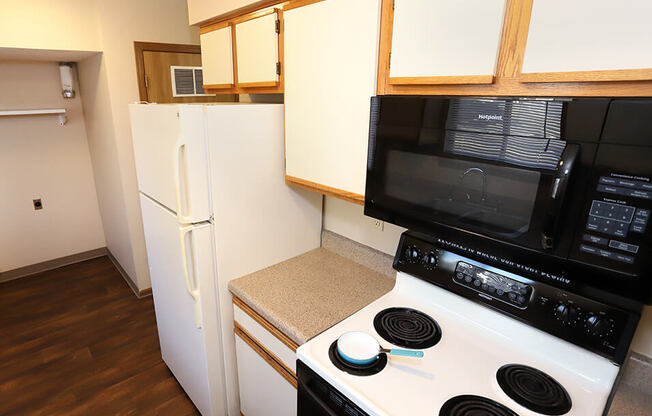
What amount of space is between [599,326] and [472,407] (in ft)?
1.35

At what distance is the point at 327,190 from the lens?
1.48m

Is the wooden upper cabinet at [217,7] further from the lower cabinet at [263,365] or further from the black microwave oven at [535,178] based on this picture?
the lower cabinet at [263,365]

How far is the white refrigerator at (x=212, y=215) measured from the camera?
57.8 inches

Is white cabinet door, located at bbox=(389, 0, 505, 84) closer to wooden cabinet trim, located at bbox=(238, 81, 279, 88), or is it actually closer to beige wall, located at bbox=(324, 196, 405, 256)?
wooden cabinet trim, located at bbox=(238, 81, 279, 88)

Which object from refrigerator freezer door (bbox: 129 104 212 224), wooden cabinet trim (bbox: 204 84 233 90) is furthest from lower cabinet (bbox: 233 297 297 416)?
wooden cabinet trim (bbox: 204 84 233 90)

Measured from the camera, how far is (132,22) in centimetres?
269

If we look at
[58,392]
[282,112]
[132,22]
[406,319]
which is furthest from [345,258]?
[132,22]

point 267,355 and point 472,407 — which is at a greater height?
point 472,407

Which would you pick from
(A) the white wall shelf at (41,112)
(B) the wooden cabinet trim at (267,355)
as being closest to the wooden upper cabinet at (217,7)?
(B) the wooden cabinet trim at (267,355)

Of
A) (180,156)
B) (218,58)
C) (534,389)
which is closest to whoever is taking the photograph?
(534,389)

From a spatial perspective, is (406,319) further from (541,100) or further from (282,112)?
(282,112)

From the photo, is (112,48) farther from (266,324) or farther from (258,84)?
(266,324)

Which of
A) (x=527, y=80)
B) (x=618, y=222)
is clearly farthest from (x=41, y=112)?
(x=618, y=222)

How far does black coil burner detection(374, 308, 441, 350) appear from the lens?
3.79 feet
